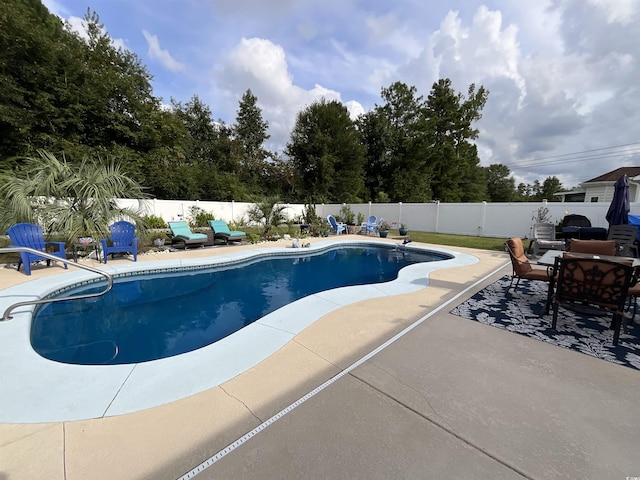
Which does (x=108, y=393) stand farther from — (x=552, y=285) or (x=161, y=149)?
(x=161, y=149)

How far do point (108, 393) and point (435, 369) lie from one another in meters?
2.76

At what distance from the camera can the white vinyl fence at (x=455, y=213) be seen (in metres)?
10.7

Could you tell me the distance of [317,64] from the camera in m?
10.8

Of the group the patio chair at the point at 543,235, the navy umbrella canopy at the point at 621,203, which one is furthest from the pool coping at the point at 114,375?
the navy umbrella canopy at the point at 621,203

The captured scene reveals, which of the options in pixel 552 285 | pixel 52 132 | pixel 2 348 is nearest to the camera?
pixel 2 348

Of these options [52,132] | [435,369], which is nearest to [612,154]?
[435,369]

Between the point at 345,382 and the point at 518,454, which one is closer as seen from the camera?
the point at 518,454

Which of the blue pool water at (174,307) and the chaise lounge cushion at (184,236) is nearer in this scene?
the blue pool water at (174,307)

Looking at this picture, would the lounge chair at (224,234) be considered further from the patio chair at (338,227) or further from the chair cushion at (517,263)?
the chair cushion at (517,263)

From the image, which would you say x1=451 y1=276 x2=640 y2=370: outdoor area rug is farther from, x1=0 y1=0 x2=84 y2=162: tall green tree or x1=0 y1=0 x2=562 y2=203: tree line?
x1=0 y1=0 x2=84 y2=162: tall green tree

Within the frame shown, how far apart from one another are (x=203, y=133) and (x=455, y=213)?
21269mm

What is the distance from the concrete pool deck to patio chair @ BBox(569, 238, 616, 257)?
9.05ft

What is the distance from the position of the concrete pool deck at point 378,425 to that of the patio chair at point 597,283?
32.0 inches

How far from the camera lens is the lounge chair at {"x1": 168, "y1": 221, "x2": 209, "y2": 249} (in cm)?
888
